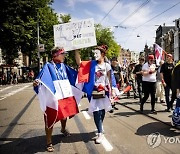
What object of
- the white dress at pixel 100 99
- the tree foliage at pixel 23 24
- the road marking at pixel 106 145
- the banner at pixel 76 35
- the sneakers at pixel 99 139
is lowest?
the road marking at pixel 106 145

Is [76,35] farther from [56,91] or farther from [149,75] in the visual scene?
[149,75]

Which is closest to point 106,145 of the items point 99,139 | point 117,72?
point 99,139

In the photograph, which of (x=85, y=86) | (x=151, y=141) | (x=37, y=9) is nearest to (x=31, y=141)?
(x=85, y=86)

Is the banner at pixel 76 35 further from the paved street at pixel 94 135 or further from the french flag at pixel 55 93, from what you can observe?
the paved street at pixel 94 135

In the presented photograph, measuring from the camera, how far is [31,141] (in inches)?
226

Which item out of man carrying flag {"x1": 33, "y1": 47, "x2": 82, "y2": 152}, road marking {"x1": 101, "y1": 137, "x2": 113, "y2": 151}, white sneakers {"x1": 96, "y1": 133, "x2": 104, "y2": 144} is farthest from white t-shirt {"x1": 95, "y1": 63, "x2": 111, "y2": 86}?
road marking {"x1": 101, "y1": 137, "x2": 113, "y2": 151}

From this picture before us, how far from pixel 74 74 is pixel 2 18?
85.6ft

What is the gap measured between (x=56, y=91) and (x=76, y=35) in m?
1.44

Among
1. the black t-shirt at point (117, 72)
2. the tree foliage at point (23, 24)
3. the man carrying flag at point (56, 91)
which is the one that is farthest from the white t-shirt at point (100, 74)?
the tree foliage at point (23, 24)

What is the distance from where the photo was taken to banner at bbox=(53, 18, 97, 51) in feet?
19.7

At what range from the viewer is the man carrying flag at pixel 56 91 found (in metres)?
5.15

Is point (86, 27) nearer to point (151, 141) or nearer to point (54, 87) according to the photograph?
point (54, 87)

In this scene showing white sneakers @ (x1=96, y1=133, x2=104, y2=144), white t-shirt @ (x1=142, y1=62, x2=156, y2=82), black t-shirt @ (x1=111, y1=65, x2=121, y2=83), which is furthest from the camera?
black t-shirt @ (x1=111, y1=65, x2=121, y2=83)

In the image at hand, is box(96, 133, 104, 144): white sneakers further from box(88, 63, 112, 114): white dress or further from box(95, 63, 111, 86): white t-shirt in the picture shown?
box(95, 63, 111, 86): white t-shirt
